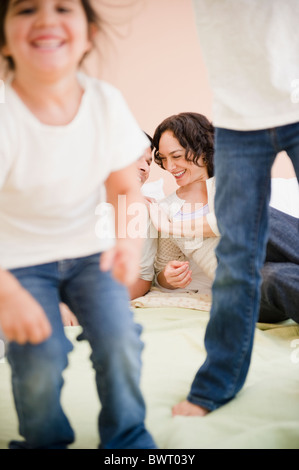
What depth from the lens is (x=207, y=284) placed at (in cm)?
110

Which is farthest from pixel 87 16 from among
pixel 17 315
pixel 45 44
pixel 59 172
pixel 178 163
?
pixel 178 163

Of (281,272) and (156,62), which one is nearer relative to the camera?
(156,62)

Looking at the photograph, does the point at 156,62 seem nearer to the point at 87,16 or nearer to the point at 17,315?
the point at 87,16

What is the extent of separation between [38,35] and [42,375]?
1.20ft

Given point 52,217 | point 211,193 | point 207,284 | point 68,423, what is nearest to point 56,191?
point 52,217

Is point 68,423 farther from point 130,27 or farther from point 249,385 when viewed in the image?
point 130,27

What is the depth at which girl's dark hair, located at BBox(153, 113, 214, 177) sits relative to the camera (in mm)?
1036

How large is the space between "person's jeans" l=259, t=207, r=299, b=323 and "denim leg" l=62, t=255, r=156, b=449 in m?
0.60

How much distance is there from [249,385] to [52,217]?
1.54 ft

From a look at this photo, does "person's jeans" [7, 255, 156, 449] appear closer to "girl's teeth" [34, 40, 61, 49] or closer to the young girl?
the young girl

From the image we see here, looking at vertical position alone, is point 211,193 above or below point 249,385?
above

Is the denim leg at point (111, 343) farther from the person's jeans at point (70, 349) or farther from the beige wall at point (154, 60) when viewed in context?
the beige wall at point (154, 60)

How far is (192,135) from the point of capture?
1.05m

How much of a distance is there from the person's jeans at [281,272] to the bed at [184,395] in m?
0.09
